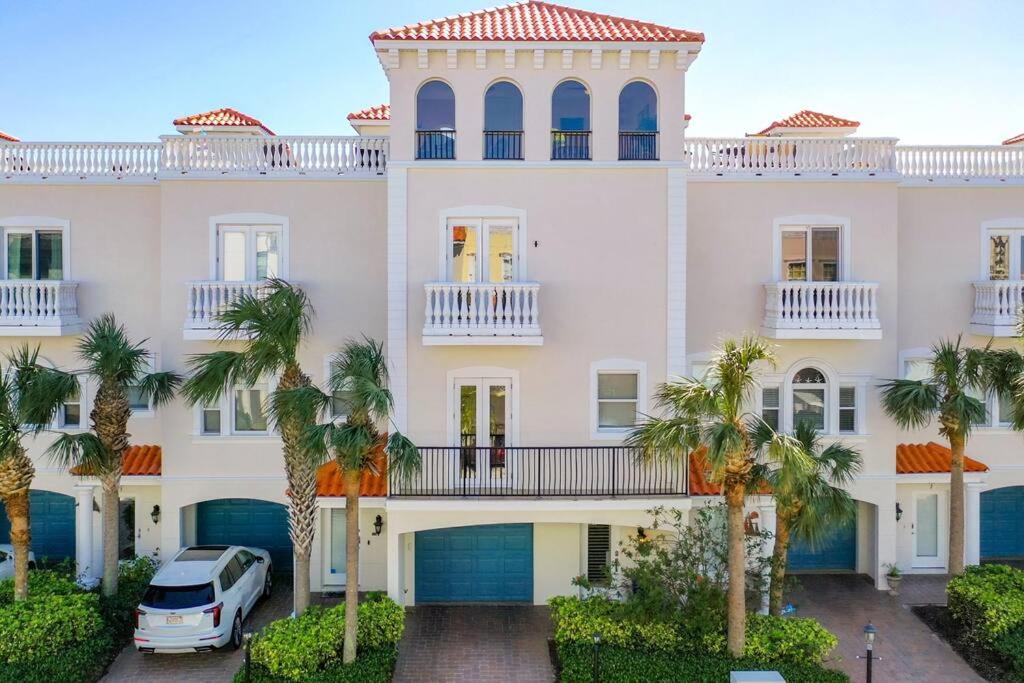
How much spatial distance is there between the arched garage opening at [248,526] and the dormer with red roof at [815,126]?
16.1 metres

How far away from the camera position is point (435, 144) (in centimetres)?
1414

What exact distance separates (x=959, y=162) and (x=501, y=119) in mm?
10819

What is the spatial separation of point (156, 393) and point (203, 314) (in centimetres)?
185

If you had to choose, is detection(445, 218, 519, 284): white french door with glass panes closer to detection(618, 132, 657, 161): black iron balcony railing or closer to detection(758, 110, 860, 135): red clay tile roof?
detection(618, 132, 657, 161): black iron balcony railing

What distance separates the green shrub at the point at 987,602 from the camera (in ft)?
42.3

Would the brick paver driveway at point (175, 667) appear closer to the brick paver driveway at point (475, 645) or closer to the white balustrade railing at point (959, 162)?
the brick paver driveway at point (475, 645)

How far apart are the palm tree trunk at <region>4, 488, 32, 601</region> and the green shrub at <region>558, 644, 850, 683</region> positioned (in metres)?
9.65

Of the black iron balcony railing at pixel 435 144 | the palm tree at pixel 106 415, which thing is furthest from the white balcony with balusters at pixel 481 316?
the palm tree at pixel 106 415

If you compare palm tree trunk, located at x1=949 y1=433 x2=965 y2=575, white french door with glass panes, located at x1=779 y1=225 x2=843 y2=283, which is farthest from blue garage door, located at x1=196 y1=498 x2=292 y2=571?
palm tree trunk, located at x1=949 y1=433 x2=965 y2=575

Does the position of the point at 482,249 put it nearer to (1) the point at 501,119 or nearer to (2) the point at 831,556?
(1) the point at 501,119

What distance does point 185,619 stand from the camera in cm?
1261

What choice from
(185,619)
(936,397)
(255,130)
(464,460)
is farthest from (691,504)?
(255,130)

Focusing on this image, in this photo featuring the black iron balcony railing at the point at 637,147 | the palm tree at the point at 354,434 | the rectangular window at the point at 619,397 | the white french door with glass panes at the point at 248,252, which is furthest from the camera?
the white french door with glass panes at the point at 248,252

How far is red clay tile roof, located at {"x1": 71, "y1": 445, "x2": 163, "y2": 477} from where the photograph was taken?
51.7 feet
